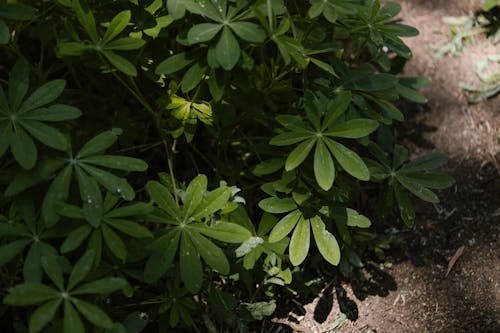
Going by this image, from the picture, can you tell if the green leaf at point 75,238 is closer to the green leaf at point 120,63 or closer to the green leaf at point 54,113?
the green leaf at point 54,113

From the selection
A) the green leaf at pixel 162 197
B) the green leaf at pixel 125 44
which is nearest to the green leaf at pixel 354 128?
the green leaf at pixel 162 197

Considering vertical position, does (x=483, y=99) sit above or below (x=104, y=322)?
below

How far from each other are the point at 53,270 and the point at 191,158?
0.93m

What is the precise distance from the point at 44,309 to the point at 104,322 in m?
0.16

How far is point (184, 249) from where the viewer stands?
2.01m

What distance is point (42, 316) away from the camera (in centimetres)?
176

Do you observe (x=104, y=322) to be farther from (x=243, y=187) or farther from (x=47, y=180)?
(x=243, y=187)

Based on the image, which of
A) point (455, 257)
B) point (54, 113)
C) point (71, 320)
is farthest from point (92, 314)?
point (455, 257)

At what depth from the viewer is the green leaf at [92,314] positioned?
5.88 ft

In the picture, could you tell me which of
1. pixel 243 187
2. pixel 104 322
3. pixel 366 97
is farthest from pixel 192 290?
pixel 366 97

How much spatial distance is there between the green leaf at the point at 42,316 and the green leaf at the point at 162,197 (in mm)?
418

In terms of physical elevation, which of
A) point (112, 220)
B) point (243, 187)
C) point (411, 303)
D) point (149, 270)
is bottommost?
point (411, 303)

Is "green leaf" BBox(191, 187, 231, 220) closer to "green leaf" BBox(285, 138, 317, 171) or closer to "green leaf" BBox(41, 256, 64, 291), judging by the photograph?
"green leaf" BBox(285, 138, 317, 171)

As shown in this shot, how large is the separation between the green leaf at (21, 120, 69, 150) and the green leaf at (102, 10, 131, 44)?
12.2 inches
